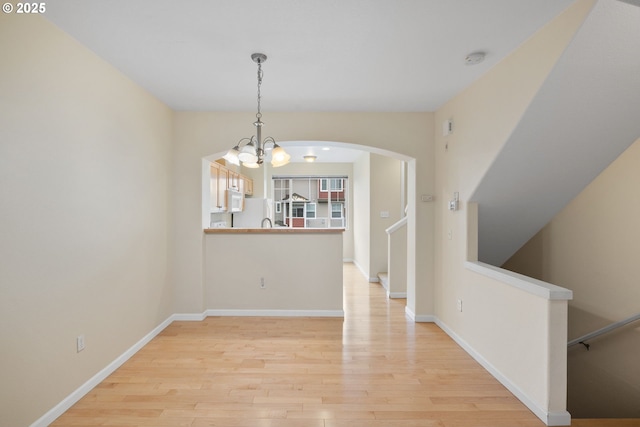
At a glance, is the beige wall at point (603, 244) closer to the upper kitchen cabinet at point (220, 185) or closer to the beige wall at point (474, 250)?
the beige wall at point (474, 250)

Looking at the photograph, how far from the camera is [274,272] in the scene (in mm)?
4082

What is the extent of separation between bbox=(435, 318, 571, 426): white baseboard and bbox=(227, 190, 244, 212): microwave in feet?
12.6

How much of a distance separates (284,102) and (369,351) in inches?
110

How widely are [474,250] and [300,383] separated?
6.74 feet

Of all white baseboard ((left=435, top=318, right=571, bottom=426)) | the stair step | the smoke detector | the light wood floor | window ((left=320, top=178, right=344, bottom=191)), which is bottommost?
the light wood floor

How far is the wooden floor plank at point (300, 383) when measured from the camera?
2.10 m

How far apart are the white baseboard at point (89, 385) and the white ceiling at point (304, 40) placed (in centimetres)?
254

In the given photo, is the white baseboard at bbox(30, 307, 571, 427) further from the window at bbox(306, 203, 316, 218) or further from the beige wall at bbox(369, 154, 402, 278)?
the window at bbox(306, 203, 316, 218)

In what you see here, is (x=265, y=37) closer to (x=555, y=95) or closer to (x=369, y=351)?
(x=555, y=95)

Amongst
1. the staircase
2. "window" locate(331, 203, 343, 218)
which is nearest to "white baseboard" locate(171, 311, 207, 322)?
the staircase

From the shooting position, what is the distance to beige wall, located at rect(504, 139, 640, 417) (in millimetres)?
2842

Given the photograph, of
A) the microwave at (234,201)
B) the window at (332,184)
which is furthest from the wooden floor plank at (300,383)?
the window at (332,184)

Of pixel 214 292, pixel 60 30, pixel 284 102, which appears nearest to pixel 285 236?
pixel 214 292

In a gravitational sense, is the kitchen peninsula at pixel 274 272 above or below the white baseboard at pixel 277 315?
above
